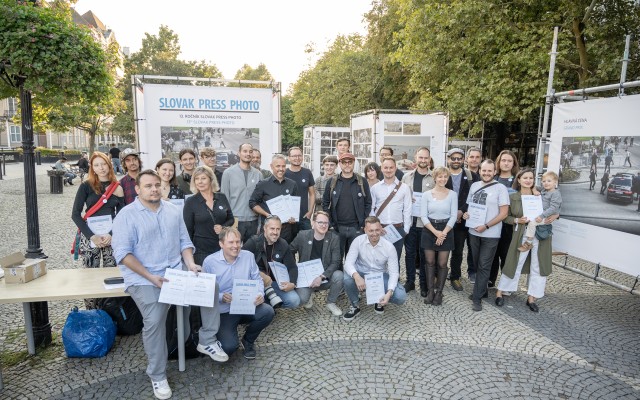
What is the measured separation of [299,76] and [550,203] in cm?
3642

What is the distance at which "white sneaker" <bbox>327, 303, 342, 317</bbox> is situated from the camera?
5.55 m

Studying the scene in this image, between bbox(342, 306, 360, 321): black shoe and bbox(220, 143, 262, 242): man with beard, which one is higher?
bbox(220, 143, 262, 242): man with beard

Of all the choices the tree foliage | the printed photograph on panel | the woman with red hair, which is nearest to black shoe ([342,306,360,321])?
the woman with red hair

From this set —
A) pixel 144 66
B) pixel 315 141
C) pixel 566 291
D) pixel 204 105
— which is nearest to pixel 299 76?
pixel 144 66

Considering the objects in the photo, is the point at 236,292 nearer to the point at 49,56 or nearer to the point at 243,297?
the point at 243,297

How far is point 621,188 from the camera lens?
18.2 ft

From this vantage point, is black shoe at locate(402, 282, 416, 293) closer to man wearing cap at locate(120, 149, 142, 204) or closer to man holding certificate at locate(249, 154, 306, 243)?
man holding certificate at locate(249, 154, 306, 243)

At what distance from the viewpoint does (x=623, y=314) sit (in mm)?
5793

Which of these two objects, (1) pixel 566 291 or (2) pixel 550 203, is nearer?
(2) pixel 550 203

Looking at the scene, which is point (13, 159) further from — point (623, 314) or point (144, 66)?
point (623, 314)

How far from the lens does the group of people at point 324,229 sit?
4355 millimetres

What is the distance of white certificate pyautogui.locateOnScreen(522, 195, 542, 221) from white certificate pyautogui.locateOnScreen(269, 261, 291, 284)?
3.42 meters

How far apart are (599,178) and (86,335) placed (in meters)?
6.94

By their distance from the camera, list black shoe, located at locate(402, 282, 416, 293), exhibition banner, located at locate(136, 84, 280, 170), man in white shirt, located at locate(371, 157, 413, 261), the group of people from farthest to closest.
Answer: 1. exhibition banner, located at locate(136, 84, 280, 170)
2. black shoe, located at locate(402, 282, 416, 293)
3. man in white shirt, located at locate(371, 157, 413, 261)
4. the group of people
